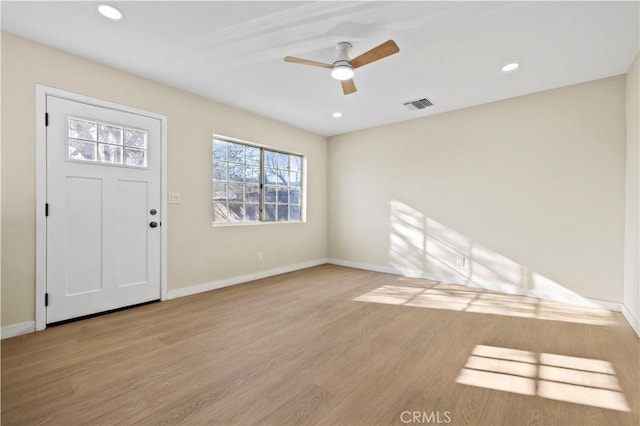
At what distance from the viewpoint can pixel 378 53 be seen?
2395 mm

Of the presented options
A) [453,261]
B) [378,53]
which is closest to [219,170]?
[378,53]

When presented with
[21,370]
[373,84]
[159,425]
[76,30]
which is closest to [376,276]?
[373,84]

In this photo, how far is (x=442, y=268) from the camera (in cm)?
430

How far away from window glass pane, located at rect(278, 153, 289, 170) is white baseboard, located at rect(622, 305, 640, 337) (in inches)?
185

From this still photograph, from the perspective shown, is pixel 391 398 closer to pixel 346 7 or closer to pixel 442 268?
pixel 346 7

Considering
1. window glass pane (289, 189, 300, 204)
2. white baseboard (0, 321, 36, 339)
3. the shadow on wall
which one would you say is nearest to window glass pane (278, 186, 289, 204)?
window glass pane (289, 189, 300, 204)

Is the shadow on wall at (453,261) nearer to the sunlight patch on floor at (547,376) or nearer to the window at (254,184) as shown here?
the sunlight patch on floor at (547,376)

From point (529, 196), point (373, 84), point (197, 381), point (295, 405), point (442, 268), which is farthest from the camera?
point (442, 268)

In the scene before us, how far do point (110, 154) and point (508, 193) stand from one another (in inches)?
191

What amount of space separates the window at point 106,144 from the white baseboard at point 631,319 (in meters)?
5.20

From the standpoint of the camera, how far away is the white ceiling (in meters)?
2.13

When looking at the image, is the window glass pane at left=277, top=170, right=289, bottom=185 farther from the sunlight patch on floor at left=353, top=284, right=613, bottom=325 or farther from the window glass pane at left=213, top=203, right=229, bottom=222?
the sunlight patch on floor at left=353, top=284, right=613, bottom=325

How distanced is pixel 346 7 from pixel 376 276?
373 centimetres

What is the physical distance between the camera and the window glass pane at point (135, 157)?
3135 mm
